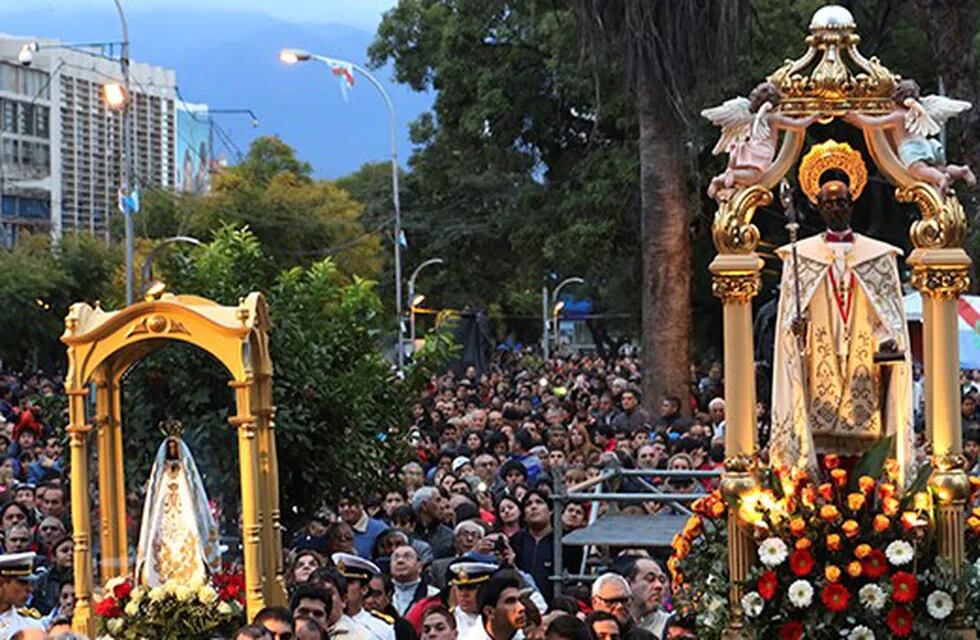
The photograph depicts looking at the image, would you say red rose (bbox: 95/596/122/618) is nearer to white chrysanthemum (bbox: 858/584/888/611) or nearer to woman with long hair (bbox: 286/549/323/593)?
woman with long hair (bbox: 286/549/323/593)

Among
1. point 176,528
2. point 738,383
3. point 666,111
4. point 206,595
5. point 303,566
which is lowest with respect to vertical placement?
point 206,595

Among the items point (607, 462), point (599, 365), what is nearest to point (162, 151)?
point (599, 365)

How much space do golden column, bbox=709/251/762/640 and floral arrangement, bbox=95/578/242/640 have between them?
3134 millimetres

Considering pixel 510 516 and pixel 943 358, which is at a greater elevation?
pixel 943 358

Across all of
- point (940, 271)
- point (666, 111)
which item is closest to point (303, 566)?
point (940, 271)

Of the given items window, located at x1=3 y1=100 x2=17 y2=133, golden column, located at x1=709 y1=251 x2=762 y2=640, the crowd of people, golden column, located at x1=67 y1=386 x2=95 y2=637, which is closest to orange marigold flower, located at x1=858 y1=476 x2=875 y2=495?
golden column, located at x1=709 y1=251 x2=762 y2=640

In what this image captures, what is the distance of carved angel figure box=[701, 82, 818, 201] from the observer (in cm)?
1137

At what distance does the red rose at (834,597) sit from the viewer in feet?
35.0

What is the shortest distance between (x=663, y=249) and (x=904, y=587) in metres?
14.1

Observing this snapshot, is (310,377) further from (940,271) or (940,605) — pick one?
(940,605)

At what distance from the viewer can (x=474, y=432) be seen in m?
24.8

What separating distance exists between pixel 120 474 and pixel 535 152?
2580cm

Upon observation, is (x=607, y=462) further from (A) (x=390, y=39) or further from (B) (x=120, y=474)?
(A) (x=390, y=39)

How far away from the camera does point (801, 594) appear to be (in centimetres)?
1066
